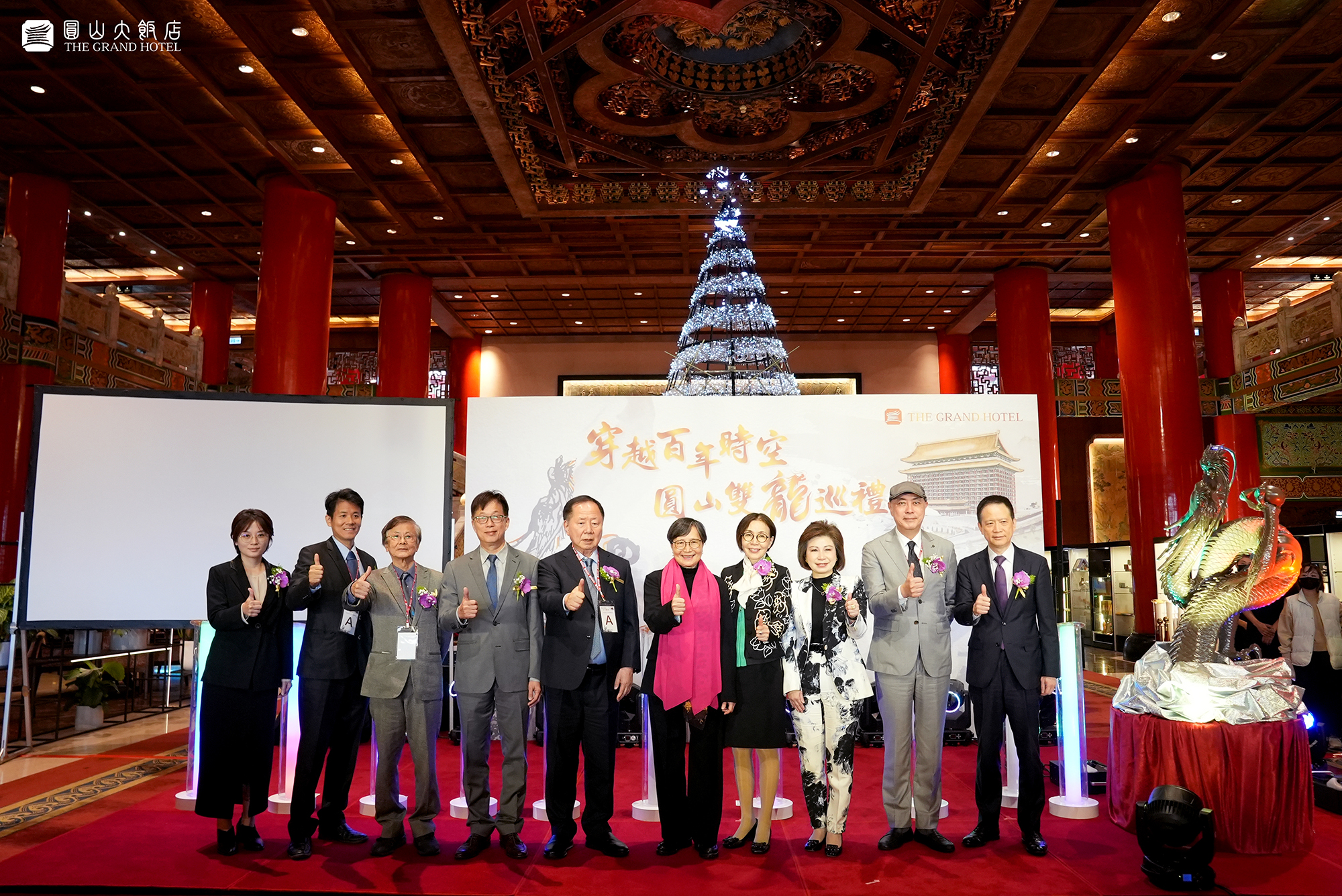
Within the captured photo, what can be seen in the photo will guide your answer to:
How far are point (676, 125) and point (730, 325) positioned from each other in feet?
6.96

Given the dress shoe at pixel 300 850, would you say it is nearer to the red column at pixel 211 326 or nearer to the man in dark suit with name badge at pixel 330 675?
the man in dark suit with name badge at pixel 330 675

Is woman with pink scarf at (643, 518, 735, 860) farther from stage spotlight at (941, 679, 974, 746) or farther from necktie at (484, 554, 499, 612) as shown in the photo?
stage spotlight at (941, 679, 974, 746)

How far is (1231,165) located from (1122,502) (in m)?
8.75

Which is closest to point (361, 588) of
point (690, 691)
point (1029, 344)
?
point (690, 691)

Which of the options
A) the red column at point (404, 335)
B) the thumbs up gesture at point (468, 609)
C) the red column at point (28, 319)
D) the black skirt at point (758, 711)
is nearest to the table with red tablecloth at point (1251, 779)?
the black skirt at point (758, 711)

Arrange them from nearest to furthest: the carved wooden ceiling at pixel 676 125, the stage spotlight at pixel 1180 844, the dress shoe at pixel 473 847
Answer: the stage spotlight at pixel 1180 844
the dress shoe at pixel 473 847
the carved wooden ceiling at pixel 676 125

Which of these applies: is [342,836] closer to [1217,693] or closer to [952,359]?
[1217,693]

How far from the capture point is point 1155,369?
905cm

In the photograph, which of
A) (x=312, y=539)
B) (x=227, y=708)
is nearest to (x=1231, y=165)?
(x=312, y=539)

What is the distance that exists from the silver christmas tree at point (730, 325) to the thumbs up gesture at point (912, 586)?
5670 mm

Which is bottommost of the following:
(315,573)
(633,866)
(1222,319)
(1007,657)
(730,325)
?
(633,866)

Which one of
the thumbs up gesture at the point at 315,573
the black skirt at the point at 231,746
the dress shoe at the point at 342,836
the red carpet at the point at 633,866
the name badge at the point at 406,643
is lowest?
the red carpet at the point at 633,866

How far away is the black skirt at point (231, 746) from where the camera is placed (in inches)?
131

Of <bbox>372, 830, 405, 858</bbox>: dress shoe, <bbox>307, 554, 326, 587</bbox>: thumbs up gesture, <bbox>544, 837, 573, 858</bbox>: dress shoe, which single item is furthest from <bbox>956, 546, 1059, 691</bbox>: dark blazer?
<bbox>307, 554, 326, 587</bbox>: thumbs up gesture
